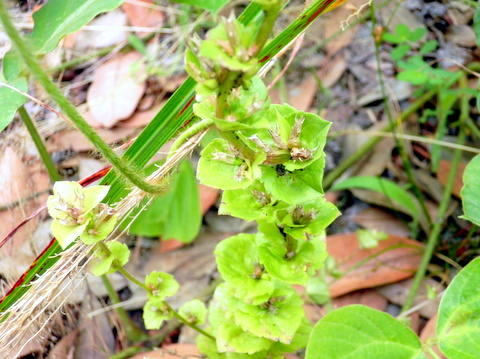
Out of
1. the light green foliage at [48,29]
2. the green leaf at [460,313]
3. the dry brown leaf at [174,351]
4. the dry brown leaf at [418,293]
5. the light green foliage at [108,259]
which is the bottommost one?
the dry brown leaf at [418,293]

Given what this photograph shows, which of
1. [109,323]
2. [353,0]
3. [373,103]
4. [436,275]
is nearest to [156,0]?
[353,0]

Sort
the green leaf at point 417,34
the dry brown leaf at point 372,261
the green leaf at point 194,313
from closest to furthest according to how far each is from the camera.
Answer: the green leaf at point 194,313 < the dry brown leaf at point 372,261 < the green leaf at point 417,34

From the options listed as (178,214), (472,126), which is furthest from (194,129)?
(472,126)

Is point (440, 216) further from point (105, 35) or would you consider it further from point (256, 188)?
point (105, 35)

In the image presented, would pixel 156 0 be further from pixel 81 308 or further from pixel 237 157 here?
pixel 237 157

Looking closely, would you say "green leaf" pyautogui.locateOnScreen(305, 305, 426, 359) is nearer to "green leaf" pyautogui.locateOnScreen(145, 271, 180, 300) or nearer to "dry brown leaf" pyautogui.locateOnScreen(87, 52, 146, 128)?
"green leaf" pyautogui.locateOnScreen(145, 271, 180, 300)

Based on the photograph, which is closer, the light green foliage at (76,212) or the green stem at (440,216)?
the light green foliage at (76,212)

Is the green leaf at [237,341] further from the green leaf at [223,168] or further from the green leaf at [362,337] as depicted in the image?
the green leaf at [223,168]

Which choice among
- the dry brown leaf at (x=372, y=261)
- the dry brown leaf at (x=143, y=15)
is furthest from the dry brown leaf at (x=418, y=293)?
the dry brown leaf at (x=143, y=15)
